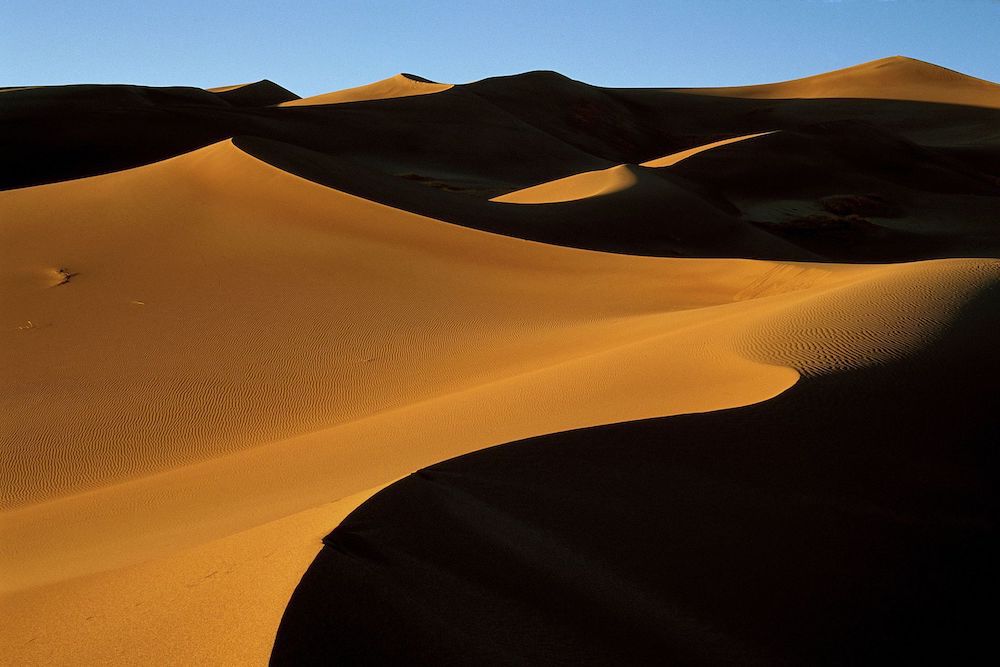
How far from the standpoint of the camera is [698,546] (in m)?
3.12

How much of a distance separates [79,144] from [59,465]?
20.0 meters

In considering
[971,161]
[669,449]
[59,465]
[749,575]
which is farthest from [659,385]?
[971,161]

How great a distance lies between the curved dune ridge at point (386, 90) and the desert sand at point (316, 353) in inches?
820

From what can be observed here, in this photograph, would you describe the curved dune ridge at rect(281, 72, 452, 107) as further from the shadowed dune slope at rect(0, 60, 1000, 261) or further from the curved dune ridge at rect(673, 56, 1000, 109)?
the curved dune ridge at rect(673, 56, 1000, 109)

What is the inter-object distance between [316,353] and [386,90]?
31973mm

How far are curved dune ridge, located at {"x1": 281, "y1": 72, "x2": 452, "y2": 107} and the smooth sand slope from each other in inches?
1029

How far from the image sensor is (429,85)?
36.7 meters

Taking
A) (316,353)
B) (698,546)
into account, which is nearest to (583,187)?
(316,353)

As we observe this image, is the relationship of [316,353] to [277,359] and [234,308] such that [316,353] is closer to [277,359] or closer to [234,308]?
[277,359]

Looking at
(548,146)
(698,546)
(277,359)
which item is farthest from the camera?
(548,146)

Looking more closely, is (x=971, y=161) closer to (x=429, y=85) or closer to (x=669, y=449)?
(x=429, y=85)

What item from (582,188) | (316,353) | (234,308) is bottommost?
(316,353)

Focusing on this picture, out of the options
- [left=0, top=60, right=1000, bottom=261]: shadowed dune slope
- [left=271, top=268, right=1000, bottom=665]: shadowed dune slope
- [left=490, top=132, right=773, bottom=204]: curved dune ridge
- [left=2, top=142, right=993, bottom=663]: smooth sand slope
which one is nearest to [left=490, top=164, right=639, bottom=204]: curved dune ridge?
[left=490, top=132, right=773, bottom=204]: curved dune ridge

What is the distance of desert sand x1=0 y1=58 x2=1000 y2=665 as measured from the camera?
2951 millimetres
